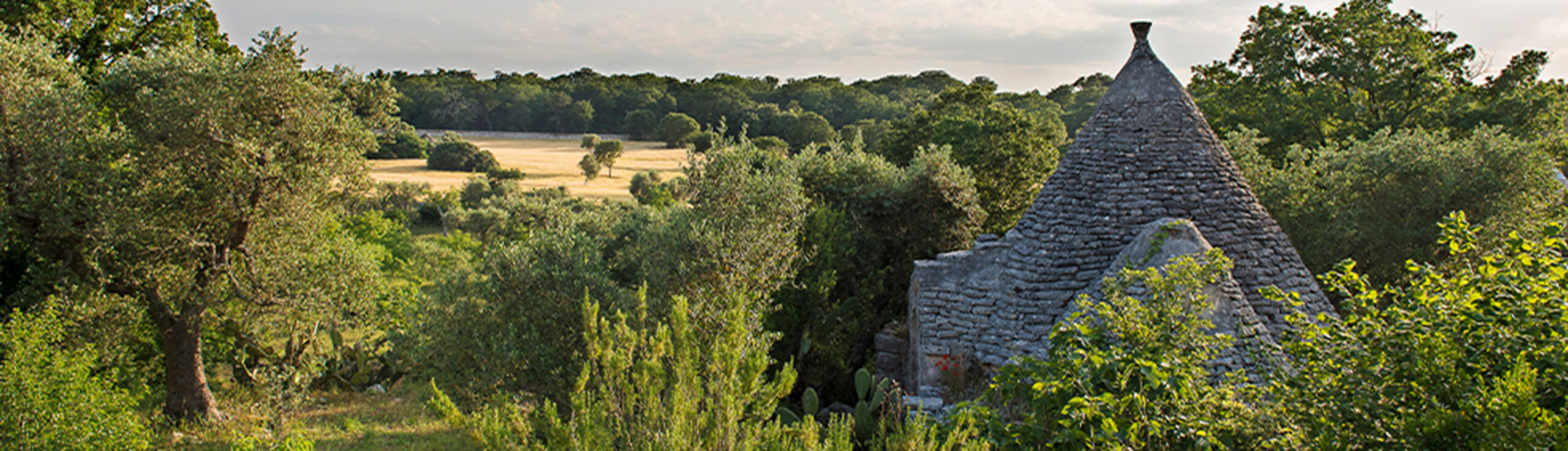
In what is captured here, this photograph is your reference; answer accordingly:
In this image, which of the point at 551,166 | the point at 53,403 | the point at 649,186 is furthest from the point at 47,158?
the point at 551,166

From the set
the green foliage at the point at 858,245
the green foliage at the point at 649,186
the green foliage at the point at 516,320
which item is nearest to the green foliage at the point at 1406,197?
the green foliage at the point at 858,245

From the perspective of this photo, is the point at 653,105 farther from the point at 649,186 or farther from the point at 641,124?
the point at 649,186

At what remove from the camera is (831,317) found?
1834cm

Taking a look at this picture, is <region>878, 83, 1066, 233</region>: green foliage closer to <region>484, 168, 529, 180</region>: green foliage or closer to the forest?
the forest

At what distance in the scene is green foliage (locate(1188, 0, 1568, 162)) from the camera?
26969 mm

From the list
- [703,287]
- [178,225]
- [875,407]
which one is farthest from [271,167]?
[875,407]

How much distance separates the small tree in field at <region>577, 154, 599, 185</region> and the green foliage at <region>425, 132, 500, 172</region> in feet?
23.3

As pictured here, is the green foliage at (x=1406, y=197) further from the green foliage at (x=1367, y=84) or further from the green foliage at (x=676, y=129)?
the green foliage at (x=676, y=129)

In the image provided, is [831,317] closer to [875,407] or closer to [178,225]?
[875,407]

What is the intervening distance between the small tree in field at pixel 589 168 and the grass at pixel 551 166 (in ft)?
1.75

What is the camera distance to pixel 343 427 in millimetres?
16719

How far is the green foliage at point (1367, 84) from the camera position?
26969 mm

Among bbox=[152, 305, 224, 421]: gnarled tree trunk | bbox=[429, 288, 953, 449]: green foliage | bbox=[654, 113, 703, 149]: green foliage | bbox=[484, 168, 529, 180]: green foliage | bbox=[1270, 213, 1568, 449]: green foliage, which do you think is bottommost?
bbox=[152, 305, 224, 421]: gnarled tree trunk

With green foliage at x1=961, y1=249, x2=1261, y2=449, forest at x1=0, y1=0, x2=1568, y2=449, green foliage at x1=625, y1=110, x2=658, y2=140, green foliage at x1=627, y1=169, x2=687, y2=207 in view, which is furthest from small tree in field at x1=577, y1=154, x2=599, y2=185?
green foliage at x1=961, y1=249, x2=1261, y2=449
